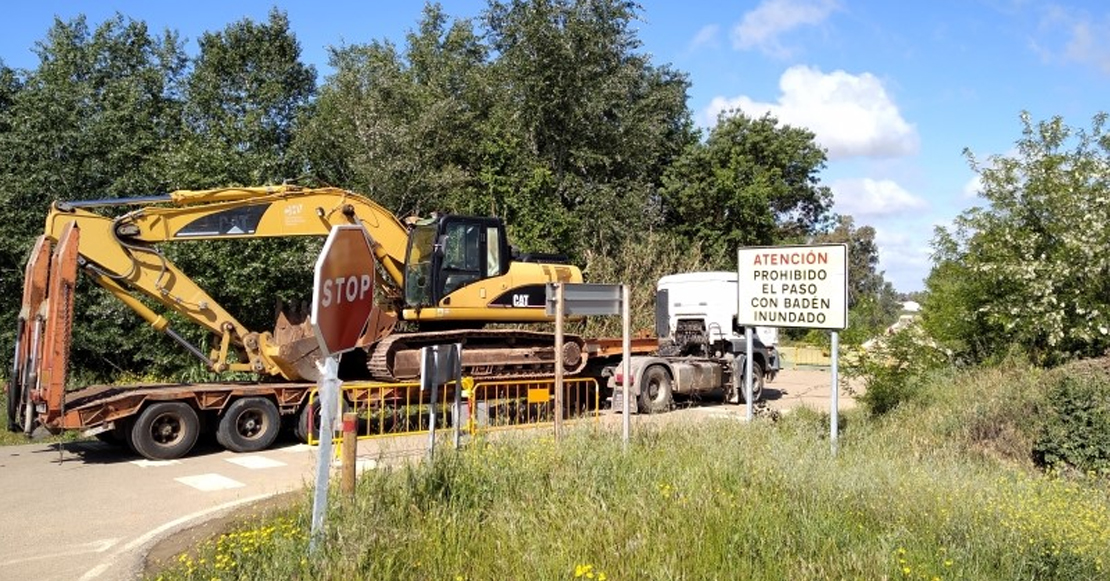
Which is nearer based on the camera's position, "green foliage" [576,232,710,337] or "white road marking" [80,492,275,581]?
"white road marking" [80,492,275,581]

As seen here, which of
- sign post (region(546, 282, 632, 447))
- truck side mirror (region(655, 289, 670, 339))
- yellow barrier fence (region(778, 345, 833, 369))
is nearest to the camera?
sign post (region(546, 282, 632, 447))

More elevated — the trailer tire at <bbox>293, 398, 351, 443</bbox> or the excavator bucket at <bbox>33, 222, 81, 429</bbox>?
the excavator bucket at <bbox>33, 222, 81, 429</bbox>

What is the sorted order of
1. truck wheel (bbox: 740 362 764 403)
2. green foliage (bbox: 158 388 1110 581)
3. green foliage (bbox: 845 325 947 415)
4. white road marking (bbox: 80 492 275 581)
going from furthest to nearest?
truck wheel (bbox: 740 362 764 403) < green foliage (bbox: 845 325 947 415) < white road marking (bbox: 80 492 275 581) < green foliage (bbox: 158 388 1110 581)

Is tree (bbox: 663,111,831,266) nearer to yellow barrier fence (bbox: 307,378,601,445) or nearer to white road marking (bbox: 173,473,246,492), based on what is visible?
yellow barrier fence (bbox: 307,378,601,445)

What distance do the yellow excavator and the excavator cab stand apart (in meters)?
0.02

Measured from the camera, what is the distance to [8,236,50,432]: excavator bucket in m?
11.4

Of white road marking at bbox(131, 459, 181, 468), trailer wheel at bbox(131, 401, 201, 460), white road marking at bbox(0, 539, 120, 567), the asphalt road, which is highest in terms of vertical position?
trailer wheel at bbox(131, 401, 201, 460)

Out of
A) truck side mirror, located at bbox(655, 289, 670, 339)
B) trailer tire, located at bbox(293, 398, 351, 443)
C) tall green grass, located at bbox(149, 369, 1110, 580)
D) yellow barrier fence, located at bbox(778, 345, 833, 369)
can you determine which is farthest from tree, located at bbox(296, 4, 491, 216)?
tall green grass, located at bbox(149, 369, 1110, 580)

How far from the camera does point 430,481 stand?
25.0 feet

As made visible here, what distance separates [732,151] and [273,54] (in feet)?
74.6

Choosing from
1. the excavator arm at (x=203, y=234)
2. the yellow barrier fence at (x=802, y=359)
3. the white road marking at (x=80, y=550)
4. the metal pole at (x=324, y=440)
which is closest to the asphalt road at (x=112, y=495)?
the white road marking at (x=80, y=550)

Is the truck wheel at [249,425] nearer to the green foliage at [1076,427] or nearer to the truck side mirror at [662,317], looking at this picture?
the truck side mirror at [662,317]

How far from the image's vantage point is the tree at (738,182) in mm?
43000

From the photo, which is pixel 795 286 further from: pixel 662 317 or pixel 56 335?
pixel 662 317
